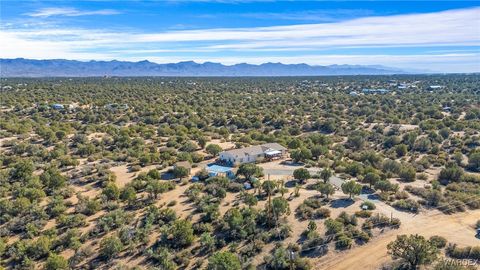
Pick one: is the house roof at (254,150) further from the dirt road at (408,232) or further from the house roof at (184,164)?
the dirt road at (408,232)

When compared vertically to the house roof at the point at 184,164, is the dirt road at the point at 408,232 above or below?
below

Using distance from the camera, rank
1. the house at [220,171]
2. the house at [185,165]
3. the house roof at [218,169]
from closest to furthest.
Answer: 1. the house at [220,171]
2. the house roof at [218,169]
3. the house at [185,165]

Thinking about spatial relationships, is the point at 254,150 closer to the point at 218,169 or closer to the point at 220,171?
the point at 218,169

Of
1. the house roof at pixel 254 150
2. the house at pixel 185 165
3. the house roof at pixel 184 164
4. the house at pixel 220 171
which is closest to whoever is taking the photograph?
the house at pixel 220 171

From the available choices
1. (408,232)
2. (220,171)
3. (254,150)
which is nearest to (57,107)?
(254,150)

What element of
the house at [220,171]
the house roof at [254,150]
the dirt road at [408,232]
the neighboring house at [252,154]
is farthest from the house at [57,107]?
the dirt road at [408,232]

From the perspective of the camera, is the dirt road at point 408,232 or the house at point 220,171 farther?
the house at point 220,171

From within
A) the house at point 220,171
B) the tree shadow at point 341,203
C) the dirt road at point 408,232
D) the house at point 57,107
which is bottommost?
the dirt road at point 408,232
